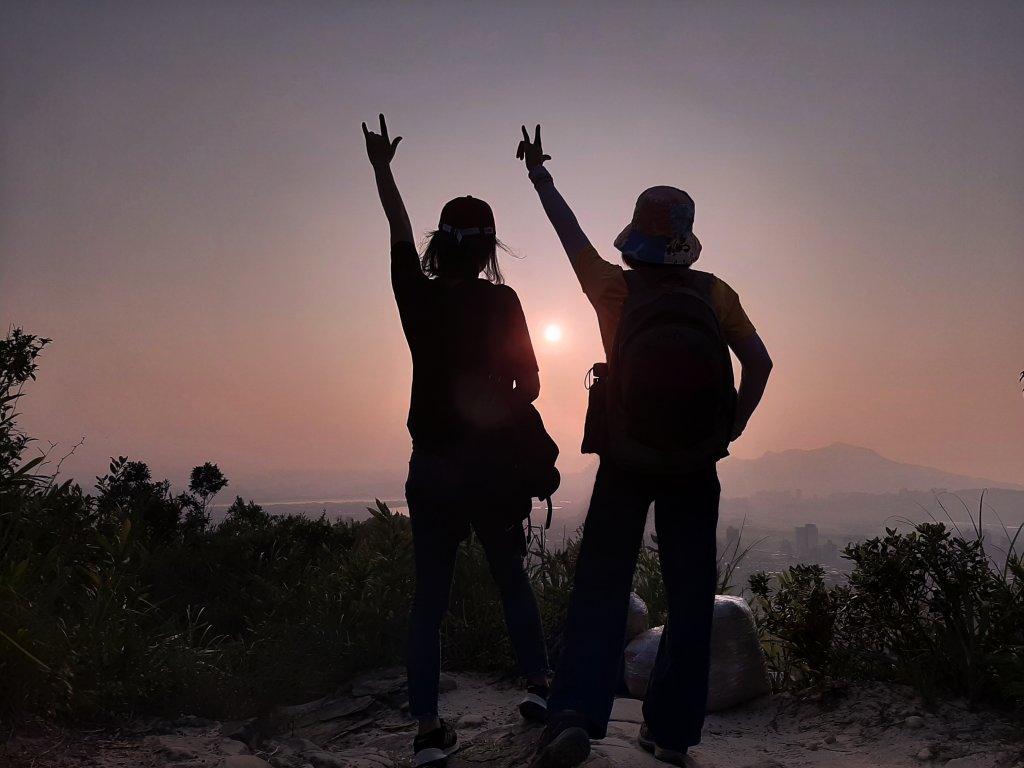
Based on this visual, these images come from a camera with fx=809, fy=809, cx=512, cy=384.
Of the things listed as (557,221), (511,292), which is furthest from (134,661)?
(557,221)

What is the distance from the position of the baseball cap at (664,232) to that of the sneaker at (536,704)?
6.36 feet

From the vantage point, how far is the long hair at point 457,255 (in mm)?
3463

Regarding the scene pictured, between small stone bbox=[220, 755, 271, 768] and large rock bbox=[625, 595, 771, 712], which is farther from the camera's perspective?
large rock bbox=[625, 595, 771, 712]

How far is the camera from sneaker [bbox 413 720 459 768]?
3.30m

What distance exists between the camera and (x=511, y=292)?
11.5ft

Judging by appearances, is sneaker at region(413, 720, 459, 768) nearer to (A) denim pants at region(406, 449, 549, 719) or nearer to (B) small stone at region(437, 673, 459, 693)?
(A) denim pants at region(406, 449, 549, 719)

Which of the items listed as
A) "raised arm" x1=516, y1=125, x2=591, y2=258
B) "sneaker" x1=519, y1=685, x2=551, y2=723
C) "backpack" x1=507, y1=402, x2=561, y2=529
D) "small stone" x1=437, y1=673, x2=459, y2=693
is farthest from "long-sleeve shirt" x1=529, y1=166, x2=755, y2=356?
"small stone" x1=437, y1=673, x2=459, y2=693

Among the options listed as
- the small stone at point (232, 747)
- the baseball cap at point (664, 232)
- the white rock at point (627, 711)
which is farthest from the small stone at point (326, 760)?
the baseball cap at point (664, 232)

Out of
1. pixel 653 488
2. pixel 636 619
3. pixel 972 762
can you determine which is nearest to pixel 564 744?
pixel 653 488

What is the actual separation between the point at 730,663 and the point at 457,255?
3.12 meters

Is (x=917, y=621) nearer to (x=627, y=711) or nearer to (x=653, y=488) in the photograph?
(x=627, y=711)

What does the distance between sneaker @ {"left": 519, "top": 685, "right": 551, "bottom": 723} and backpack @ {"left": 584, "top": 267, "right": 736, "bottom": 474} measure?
1246 millimetres

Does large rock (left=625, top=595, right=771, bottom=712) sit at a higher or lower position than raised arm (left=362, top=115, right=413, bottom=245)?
lower

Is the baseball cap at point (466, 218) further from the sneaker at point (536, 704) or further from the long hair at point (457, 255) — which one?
the sneaker at point (536, 704)
